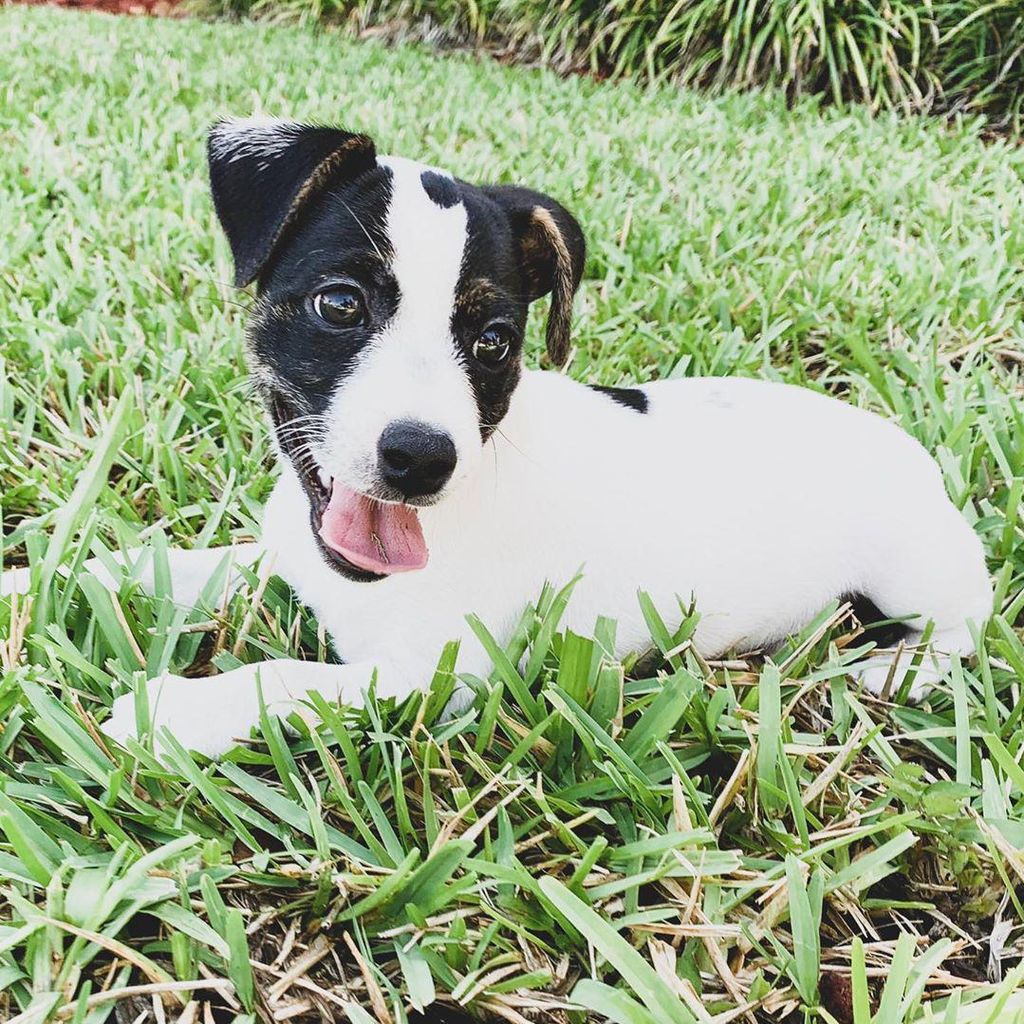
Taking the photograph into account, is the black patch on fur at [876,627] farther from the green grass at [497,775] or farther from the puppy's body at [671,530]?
the green grass at [497,775]

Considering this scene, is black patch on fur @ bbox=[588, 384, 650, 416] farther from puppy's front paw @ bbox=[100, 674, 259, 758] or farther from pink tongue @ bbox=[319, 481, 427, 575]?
puppy's front paw @ bbox=[100, 674, 259, 758]

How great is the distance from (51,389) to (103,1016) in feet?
7.36

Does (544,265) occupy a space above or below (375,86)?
above

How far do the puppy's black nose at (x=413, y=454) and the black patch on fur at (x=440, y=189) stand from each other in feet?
1.76

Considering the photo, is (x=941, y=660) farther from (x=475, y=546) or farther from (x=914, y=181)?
(x=914, y=181)

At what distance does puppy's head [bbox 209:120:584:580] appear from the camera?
80.7 inches

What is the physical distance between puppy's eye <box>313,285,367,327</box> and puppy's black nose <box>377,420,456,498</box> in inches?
11.6

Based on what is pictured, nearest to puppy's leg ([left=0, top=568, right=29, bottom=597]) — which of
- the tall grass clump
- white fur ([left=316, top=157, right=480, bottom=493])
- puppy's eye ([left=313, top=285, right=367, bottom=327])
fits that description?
white fur ([left=316, top=157, right=480, bottom=493])

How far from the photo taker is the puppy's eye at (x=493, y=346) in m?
2.22

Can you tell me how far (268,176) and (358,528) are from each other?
769mm

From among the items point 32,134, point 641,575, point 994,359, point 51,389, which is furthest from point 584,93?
point 641,575

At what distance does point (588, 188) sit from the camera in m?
5.38

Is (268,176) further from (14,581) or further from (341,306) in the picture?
(14,581)

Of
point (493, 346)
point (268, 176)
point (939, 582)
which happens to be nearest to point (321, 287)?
point (268, 176)
